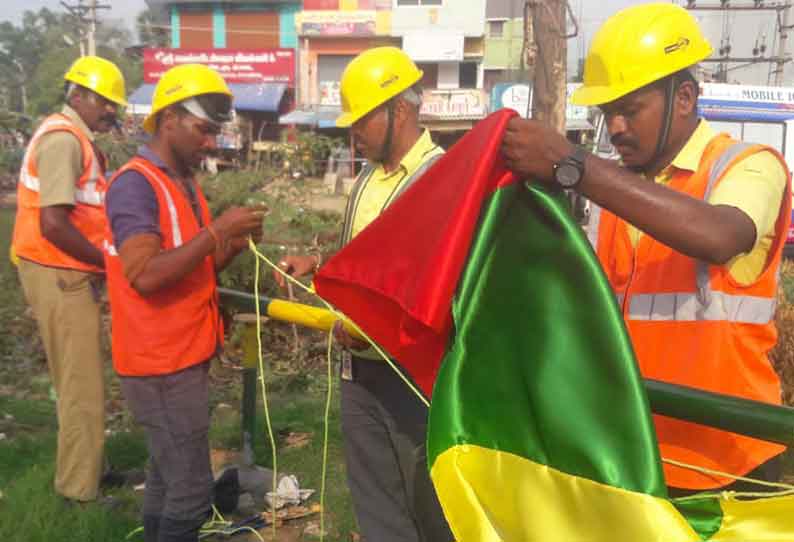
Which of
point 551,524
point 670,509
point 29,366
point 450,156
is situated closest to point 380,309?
point 450,156

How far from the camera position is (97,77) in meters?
4.51

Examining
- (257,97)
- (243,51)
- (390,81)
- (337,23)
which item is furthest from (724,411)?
(243,51)

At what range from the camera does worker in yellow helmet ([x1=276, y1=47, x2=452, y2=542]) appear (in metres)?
2.96

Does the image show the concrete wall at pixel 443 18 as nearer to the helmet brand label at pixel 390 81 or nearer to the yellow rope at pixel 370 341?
the helmet brand label at pixel 390 81

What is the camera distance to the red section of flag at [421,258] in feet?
6.43

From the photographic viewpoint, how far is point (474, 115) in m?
32.6

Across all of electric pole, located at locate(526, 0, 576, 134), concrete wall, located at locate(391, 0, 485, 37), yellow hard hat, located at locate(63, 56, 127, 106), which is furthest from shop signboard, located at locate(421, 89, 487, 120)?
yellow hard hat, located at locate(63, 56, 127, 106)

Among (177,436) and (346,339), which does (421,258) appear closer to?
(346,339)

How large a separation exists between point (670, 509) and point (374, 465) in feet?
5.01

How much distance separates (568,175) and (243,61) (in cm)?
3565

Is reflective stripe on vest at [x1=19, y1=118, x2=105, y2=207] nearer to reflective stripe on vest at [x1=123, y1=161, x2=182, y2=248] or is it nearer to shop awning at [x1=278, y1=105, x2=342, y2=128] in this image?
reflective stripe on vest at [x1=123, y1=161, x2=182, y2=248]

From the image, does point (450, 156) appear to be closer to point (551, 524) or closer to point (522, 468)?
point (522, 468)

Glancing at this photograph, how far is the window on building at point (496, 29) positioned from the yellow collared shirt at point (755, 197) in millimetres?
35139

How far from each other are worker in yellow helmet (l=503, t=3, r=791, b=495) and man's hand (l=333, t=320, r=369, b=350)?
1017 millimetres
